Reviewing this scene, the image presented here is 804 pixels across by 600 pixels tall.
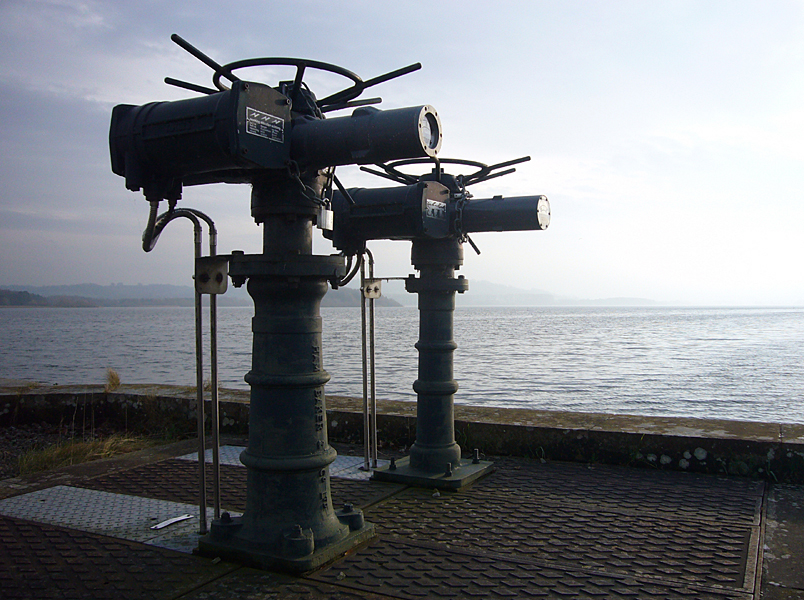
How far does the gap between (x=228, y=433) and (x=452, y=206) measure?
139 inches

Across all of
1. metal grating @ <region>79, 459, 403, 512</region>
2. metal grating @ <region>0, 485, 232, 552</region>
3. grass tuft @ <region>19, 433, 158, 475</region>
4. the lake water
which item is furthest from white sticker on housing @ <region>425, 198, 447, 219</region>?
the lake water

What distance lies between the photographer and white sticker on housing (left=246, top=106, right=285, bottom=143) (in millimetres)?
3210

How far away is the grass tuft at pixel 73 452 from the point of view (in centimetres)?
553

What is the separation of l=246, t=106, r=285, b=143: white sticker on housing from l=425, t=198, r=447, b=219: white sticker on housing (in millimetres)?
1653

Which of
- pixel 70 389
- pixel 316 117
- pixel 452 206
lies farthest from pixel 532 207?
pixel 70 389

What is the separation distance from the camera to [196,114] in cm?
328

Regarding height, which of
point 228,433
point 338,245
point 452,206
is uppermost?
point 452,206

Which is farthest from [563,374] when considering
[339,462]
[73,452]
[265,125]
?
[265,125]

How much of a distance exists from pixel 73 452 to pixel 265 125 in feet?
13.1

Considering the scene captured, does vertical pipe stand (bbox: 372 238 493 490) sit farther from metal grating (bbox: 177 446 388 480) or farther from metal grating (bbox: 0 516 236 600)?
metal grating (bbox: 0 516 236 600)

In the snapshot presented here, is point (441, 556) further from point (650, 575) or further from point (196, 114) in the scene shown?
point (196, 114)

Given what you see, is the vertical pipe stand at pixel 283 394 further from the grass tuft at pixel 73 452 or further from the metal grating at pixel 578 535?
the grass tuft at pixel 73 452

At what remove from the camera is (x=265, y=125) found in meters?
3.30

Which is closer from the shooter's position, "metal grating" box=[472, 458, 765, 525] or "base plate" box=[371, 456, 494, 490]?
"metal grating" box=[472, 458, 765, 525]
